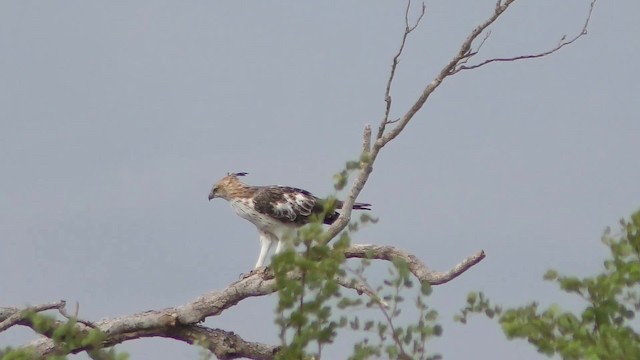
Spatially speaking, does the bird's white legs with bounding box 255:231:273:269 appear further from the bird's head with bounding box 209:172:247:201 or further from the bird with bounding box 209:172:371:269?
the bird's head with bounding box 209:172:247:201

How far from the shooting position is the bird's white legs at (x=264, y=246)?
12.8 metres

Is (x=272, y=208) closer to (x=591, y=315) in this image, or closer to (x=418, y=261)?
(x=418, y=261)

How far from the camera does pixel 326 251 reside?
5098 millimetres

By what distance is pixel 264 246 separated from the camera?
13562mm

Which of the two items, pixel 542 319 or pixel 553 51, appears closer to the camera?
pixel 542 319

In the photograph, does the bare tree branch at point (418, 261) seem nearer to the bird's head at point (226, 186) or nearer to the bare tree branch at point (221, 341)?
the bare tree branch at point (221, 341)

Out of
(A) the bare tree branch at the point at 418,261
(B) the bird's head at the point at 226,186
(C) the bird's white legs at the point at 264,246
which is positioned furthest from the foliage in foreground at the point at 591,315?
(B) the bird's head at the point at 226,186

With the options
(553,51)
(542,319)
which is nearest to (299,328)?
(542,319)

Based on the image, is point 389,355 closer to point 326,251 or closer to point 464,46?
point 326,251

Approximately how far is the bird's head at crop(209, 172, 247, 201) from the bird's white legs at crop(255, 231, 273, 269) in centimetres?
92

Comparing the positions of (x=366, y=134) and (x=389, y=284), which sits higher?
(x=366, y=134)

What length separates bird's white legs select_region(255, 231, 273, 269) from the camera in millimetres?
12837

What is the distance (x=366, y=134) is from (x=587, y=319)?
5.40 m

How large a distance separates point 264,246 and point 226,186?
5.07 feet
